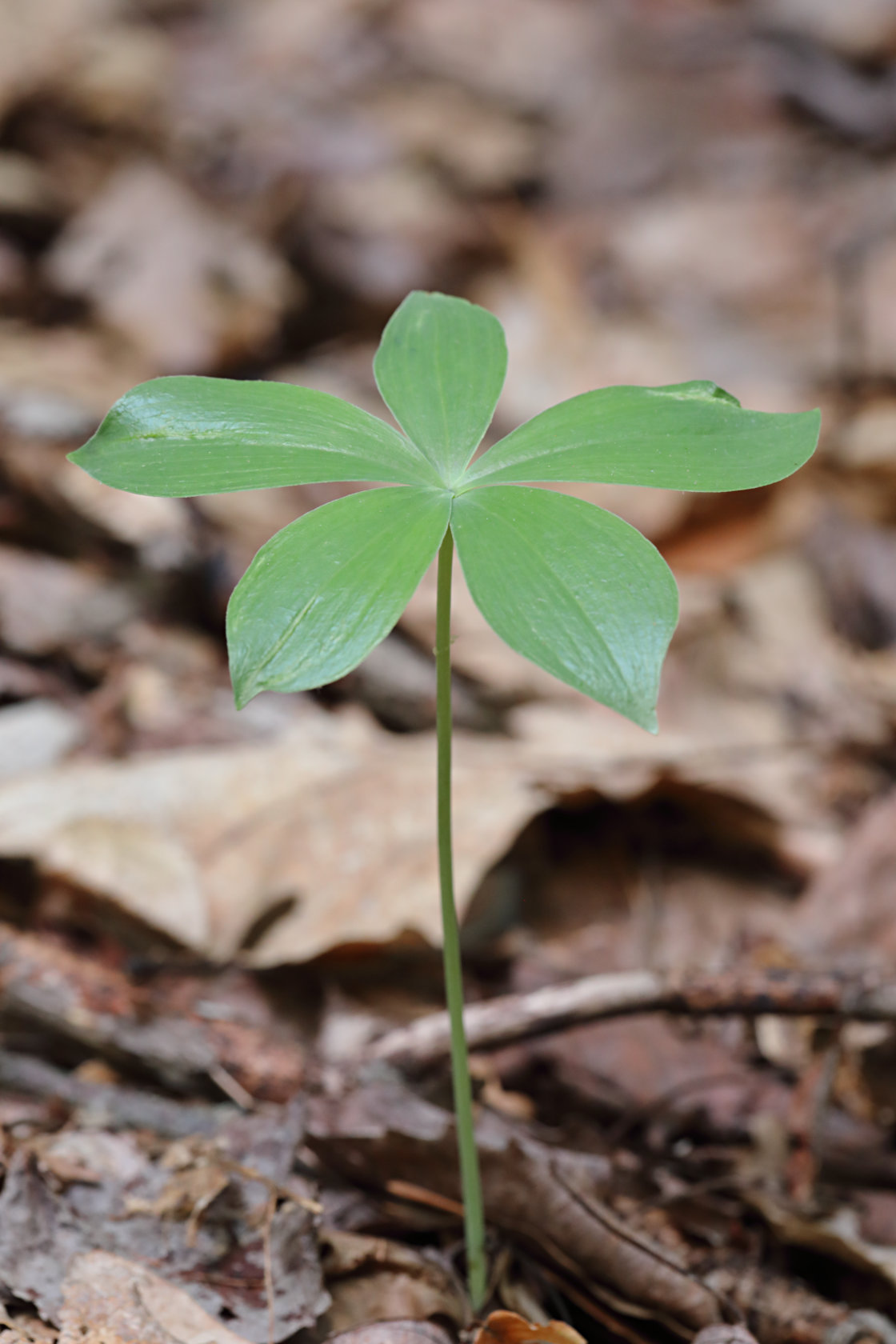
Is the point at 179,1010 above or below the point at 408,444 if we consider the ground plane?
below

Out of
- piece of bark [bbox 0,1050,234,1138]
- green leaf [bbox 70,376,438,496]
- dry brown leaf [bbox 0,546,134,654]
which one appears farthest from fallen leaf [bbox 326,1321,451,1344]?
dry brown leaf [bbox 0,546,134,654]

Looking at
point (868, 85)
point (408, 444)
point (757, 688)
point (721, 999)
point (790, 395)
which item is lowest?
point (757, 688)

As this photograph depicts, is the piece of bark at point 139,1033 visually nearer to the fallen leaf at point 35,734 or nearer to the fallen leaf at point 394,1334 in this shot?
the fallen leaf at point 394,1334

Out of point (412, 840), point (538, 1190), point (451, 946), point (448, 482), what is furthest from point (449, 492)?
point (412, 840)

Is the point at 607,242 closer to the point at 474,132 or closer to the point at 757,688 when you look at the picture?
the point at 474,132

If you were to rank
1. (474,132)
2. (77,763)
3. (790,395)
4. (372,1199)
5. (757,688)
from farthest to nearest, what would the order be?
(474,132) < (790,395) < (757,688) < (77,763) < (372,1199)

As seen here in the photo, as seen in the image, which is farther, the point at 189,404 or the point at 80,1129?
the point at 80,1129

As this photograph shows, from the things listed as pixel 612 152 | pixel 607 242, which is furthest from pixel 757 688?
pixel 612 152

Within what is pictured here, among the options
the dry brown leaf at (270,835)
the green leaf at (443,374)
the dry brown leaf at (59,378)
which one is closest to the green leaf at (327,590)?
the green leaf at (443,374)
